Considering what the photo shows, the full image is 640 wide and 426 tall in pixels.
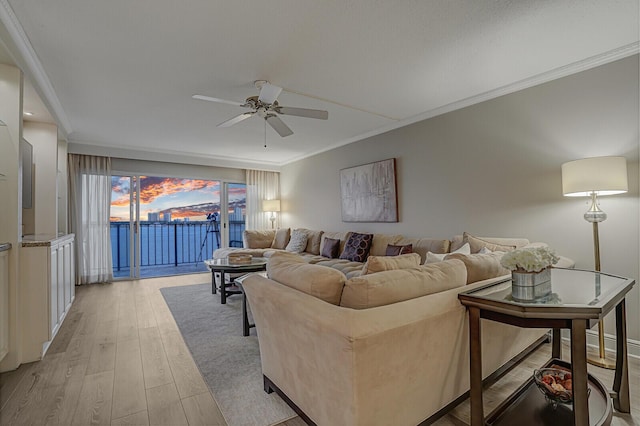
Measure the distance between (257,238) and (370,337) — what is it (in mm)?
5169

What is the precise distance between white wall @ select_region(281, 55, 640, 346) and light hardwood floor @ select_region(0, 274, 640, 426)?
39.9 inches

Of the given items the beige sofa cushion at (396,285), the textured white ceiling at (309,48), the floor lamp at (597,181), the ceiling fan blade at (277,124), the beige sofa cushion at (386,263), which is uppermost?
the textured white ceiling at (309,48)

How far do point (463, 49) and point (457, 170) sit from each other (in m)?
1.50

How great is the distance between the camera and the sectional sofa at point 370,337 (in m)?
1.23

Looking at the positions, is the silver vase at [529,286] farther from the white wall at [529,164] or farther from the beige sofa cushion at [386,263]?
the white wall at [529,164]

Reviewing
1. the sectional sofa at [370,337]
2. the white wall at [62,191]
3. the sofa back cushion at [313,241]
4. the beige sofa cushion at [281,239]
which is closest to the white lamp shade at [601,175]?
the sectional sofa at [370,337]

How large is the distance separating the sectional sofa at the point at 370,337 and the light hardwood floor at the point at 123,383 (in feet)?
0.99

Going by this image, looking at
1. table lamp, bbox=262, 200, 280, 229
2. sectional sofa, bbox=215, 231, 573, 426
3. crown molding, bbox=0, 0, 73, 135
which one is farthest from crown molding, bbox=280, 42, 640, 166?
crown molding, bbox=0, 0, 73, 135

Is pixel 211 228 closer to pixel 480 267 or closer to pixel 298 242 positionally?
pixel 298 242

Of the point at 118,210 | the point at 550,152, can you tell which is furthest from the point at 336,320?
the point at 118,210

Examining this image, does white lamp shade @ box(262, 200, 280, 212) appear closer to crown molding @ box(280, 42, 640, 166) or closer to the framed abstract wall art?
the framed abstract wall art

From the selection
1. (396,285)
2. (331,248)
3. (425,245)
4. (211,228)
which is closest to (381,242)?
(425,245)

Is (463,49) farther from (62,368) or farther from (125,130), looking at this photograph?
(125,130)

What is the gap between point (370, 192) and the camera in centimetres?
465
